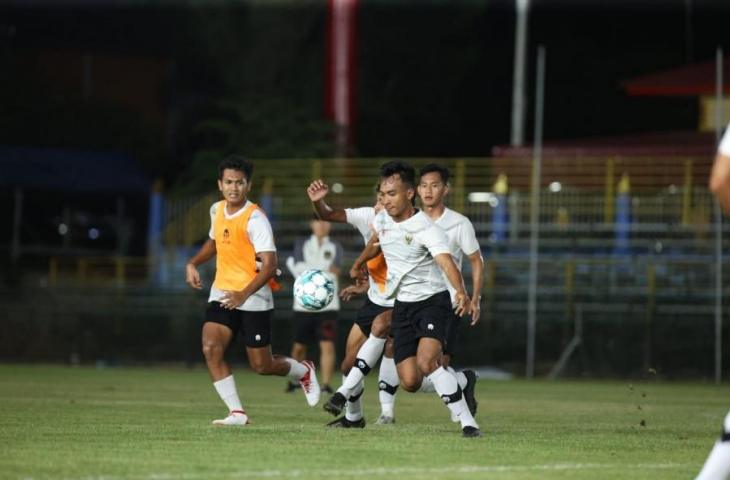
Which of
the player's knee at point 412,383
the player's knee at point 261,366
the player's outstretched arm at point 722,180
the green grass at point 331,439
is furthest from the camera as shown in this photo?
the player's knee at point 261,366

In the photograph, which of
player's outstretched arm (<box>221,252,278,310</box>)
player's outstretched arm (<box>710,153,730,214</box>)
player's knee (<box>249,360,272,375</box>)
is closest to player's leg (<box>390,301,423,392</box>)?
player's outstretched arm (<box>221,252,278,310</box>)

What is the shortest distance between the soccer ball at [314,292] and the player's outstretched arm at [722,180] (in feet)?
23.2

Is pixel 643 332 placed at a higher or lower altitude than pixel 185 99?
lower

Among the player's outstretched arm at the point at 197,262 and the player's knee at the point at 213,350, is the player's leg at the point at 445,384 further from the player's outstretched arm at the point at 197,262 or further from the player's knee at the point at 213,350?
the player's outstretched arm at the point at 197,262

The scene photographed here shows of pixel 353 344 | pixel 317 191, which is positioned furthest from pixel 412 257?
pixel 353 344

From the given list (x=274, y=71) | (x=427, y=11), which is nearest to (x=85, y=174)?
(x=274, y=71)

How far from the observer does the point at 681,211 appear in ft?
106

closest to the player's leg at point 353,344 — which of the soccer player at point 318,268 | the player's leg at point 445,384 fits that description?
the player's leg at point 445,384

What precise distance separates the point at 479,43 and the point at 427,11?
2747mm

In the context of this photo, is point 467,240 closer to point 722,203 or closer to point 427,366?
point 427,366

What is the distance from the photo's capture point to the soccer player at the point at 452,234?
46.5 feet

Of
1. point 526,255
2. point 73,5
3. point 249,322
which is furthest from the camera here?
point 73,5

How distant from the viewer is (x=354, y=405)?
1375 centimetres

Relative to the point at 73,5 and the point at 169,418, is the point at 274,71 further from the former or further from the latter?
the point at 169,418
